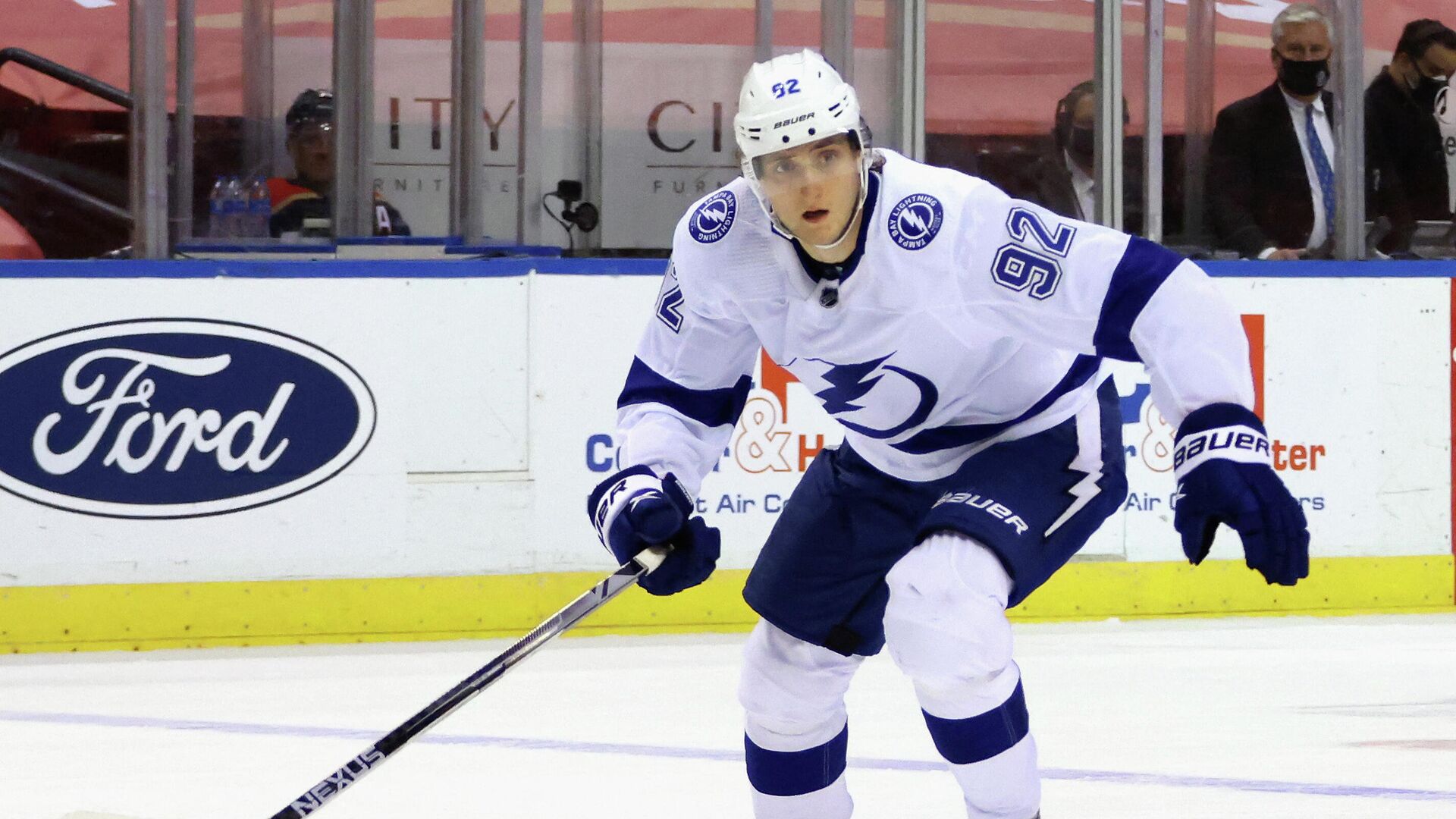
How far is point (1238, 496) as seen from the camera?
244 centimetres

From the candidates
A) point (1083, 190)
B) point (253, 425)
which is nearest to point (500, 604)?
point (253, 425)

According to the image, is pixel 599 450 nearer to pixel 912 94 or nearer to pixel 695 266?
pixel 912 94

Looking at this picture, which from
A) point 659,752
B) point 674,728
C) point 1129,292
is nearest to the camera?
point 1129,292

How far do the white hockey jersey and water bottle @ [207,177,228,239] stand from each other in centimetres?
305

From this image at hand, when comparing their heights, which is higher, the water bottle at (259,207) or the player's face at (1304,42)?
the player's face at (1304,42)

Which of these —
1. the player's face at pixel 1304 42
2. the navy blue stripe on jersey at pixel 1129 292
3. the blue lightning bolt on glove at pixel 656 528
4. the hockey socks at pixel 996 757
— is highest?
the player's face at pixel 1304 42

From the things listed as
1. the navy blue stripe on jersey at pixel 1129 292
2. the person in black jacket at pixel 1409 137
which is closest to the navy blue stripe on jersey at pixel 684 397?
the navy blue stripe on jersey at pixel 1129 292

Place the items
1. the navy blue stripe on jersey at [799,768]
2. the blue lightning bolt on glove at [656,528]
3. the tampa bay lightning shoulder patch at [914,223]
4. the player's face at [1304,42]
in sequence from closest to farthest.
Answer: the tampa bay lightning shoulder patch at [914,223], the blue lightning bolt on glove at [656,528], the navy blue stripe on jersey at [799,768], the player's face at [1304,42]

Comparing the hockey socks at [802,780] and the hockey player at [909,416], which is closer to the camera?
the hockey player at [909,416]

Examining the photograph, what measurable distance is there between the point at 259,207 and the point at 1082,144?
2526mm

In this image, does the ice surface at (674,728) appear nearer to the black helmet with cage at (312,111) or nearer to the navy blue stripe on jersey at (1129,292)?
the navy blue stripe on jersey at (1129,292)

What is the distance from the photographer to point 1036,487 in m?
2.85

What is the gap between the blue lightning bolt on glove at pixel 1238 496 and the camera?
242 centimetres

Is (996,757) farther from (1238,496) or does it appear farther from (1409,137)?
(1409,137)
